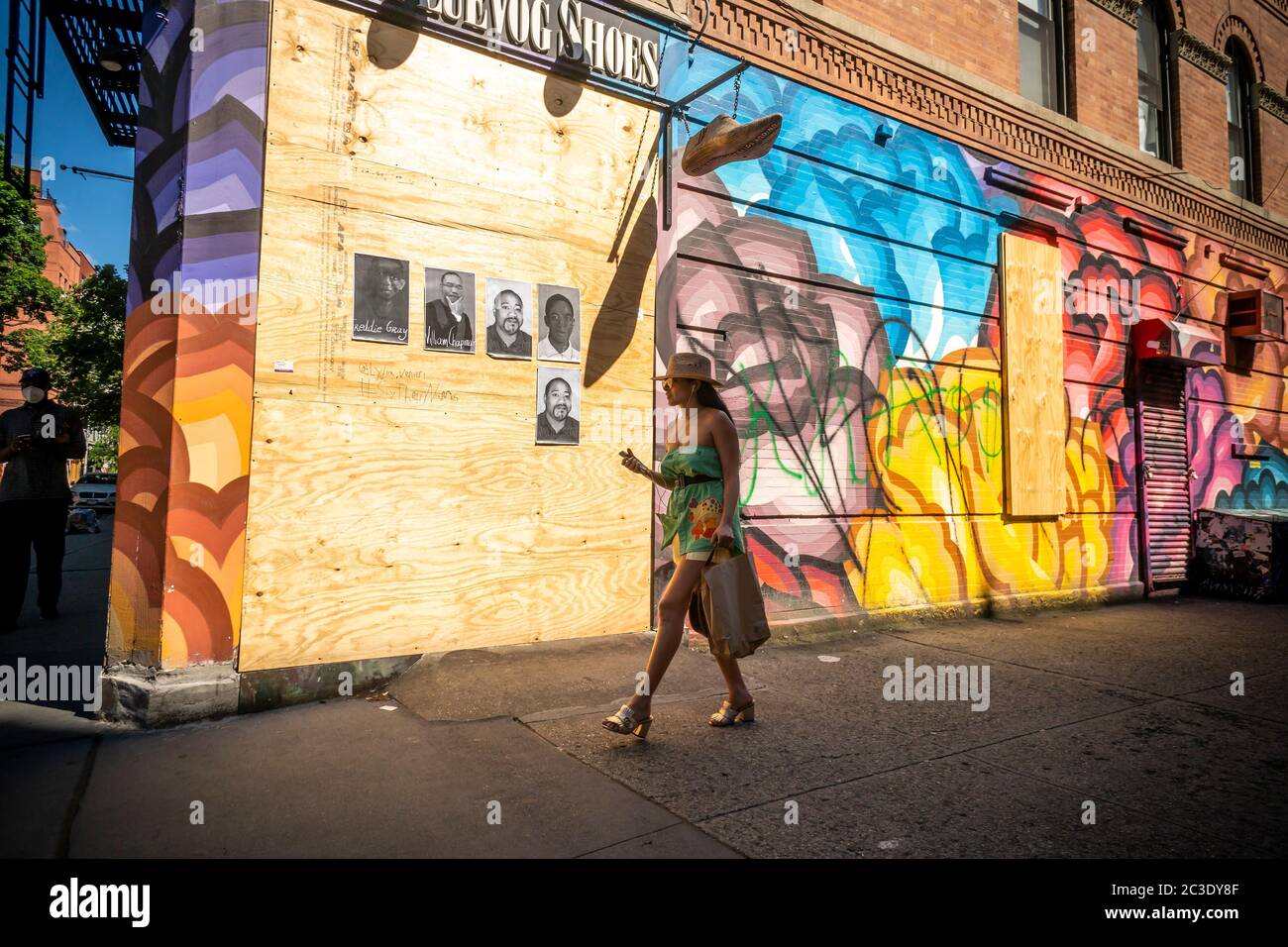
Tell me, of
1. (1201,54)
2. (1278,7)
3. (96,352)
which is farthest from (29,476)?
(96,352)

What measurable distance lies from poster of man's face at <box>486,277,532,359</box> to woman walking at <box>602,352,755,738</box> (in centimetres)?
143

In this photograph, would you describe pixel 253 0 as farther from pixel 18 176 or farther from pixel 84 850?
pixel 84 850

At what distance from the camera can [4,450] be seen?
5.35 meters

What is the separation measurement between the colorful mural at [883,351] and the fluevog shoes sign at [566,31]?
1.21 feet

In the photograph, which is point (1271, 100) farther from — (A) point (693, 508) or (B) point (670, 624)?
(B) point (670, 624)

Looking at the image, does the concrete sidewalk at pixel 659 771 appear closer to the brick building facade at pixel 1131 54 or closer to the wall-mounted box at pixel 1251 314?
the brick building facade at pixel 1131 54

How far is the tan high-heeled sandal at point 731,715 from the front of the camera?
12.7ft

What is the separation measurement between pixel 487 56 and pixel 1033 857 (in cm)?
541

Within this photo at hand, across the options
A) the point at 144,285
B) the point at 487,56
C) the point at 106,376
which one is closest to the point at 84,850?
the point at 144,285

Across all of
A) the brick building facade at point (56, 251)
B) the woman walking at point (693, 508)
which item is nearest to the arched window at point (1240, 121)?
the woman walking at point (693, 508)

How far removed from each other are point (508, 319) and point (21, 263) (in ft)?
107

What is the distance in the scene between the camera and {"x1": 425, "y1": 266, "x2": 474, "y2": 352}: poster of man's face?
468 centimetres

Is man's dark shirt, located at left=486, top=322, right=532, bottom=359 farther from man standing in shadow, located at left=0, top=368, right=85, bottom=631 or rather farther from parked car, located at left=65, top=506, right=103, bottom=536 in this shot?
parked car, located at left=65, top=506, right=103, bottom=536

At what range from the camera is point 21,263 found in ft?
90.3
